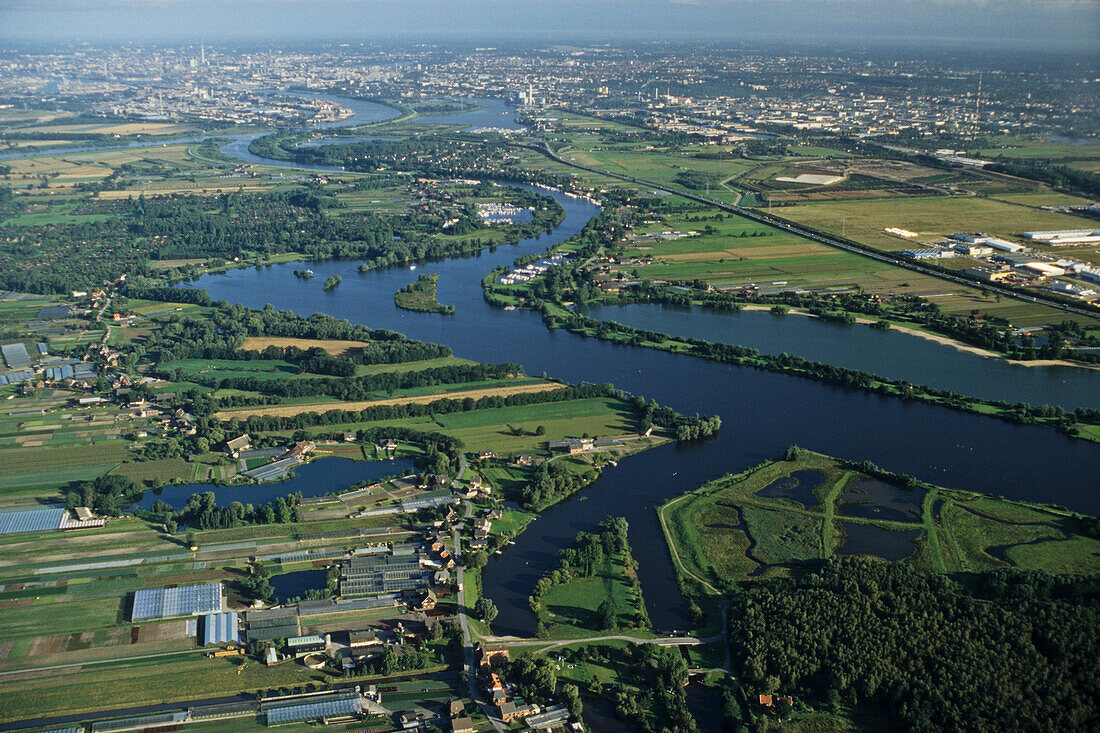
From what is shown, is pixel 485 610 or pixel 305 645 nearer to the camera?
pixel 305 645

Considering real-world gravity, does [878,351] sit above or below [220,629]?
above

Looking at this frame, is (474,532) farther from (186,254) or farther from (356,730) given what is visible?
(186,254)

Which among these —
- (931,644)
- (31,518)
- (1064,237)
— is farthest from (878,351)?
(31,518)

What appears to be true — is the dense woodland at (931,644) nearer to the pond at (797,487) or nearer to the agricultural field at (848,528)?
the agricultural field at (848,528)

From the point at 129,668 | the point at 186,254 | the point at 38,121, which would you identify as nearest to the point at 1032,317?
the point at 129,668

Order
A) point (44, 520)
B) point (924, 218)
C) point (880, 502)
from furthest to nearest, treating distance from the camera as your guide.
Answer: point (924, 218)
point (880, 502)
point (44, 520)

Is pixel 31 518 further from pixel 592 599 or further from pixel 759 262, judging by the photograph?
pixel 759 262

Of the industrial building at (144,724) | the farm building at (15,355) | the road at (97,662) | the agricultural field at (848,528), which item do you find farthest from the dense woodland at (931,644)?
the farm building at (15,355)

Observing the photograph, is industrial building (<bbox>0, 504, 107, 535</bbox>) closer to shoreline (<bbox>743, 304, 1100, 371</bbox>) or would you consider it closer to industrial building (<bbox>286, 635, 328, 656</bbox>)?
industrial building (<bbox>286, 635, 328, 656</bbox>)
